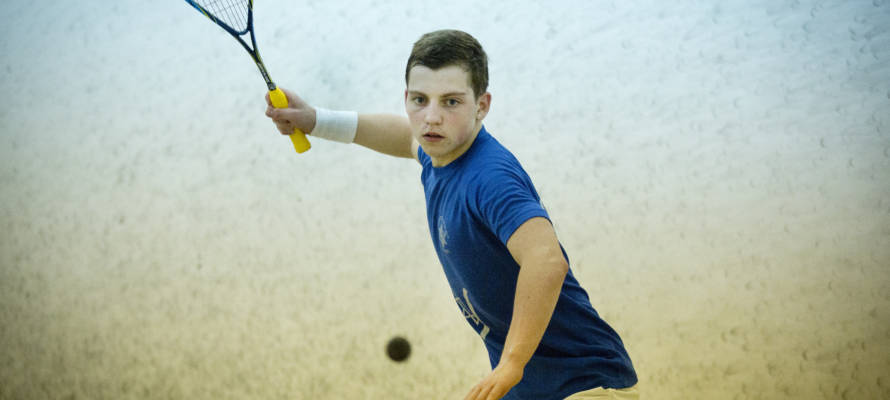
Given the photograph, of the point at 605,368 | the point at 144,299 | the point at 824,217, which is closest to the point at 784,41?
the point at 824,217

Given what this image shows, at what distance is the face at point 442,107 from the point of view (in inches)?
39.6

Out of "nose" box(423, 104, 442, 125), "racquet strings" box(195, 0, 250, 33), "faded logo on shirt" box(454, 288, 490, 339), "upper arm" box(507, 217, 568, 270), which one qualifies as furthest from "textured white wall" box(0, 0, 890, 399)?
"upper arm" box(507, 217, 568, 270)

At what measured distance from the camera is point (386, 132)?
4.48ft

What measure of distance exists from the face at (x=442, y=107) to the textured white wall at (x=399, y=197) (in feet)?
3.01

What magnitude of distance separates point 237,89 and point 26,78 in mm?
811

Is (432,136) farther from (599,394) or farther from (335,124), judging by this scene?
(599,394)

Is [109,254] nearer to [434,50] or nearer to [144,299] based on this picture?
[144,299]

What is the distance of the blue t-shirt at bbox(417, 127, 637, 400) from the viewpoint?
97 centimetres

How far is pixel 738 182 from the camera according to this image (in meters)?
1.86

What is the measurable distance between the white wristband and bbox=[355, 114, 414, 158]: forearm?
0.02m

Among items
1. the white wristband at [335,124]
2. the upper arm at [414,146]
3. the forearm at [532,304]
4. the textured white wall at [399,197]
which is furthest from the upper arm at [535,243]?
the textured white wall at [399,197]

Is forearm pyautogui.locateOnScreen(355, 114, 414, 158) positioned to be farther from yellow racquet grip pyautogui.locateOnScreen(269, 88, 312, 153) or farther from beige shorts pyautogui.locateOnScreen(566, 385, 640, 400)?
beige shorts pyautogui.locateOnScreen(566, 385, 640, 400)

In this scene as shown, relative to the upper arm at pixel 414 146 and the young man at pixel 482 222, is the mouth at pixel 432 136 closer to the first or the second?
the young man at pixel 482 222

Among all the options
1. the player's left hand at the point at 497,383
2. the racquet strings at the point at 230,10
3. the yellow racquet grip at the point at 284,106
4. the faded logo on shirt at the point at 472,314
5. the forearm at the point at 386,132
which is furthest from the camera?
the racquet strings at the point at 230,10
